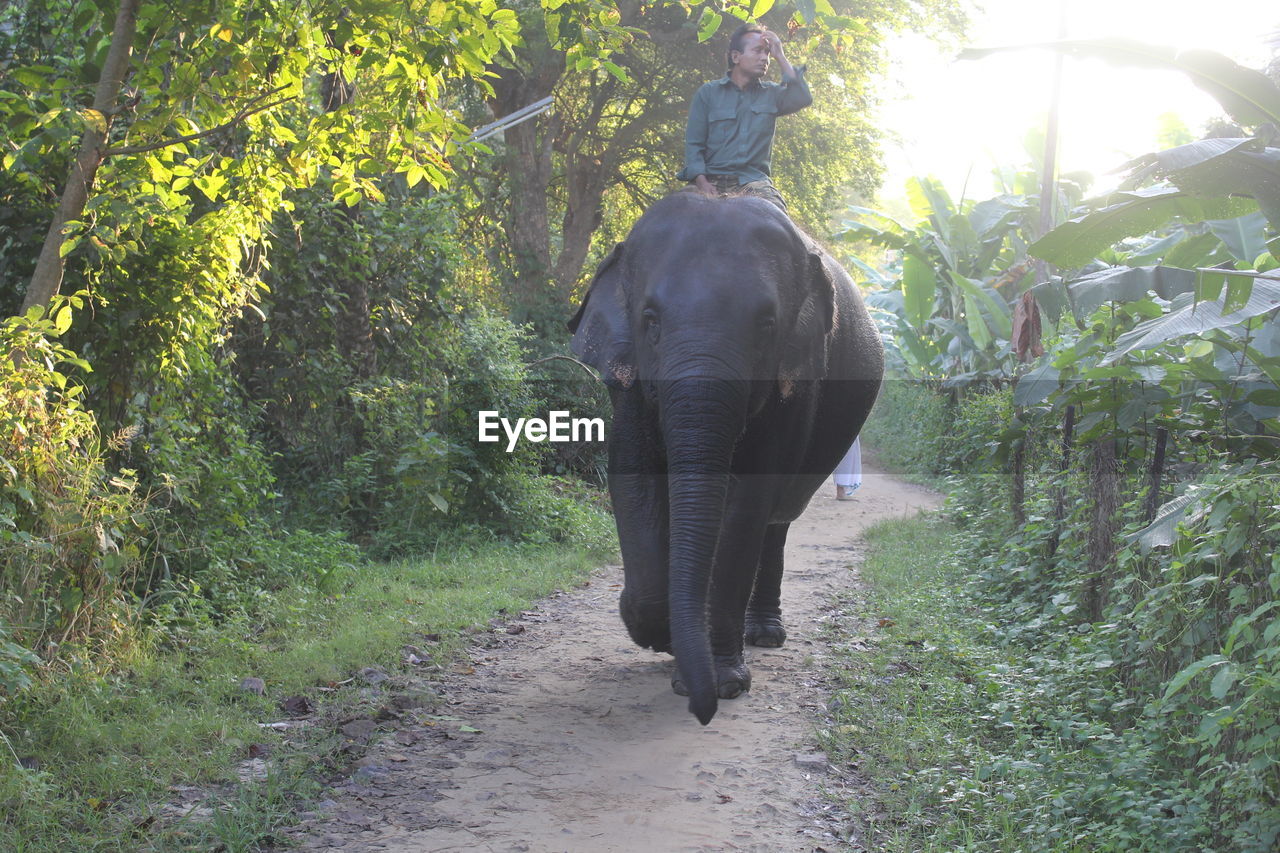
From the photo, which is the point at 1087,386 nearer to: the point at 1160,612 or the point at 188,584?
the point at 1160,612

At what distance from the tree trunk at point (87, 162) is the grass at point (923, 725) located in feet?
13.6

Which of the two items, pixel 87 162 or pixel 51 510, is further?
pixel 87 162

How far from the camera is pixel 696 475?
16.9ft

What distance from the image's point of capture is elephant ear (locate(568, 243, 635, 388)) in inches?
224

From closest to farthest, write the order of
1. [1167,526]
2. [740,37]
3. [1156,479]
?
[1167,526] → [1156,479] → [740,37]

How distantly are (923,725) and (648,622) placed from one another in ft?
4.44

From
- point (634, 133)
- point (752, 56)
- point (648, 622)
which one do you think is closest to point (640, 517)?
point (648, 622)

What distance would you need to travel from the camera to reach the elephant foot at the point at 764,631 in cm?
712

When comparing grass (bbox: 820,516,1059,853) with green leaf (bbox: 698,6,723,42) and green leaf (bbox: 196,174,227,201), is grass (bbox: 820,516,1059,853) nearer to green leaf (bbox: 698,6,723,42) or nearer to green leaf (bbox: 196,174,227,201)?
green leaf (bbox: 698,6,723,42)

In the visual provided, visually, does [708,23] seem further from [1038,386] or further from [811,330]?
[1038,386]

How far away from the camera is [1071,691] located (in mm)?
5238

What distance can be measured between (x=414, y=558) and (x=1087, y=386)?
521cm

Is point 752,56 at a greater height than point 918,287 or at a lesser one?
greater

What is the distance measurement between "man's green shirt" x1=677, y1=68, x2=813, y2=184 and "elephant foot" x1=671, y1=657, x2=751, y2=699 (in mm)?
2775
